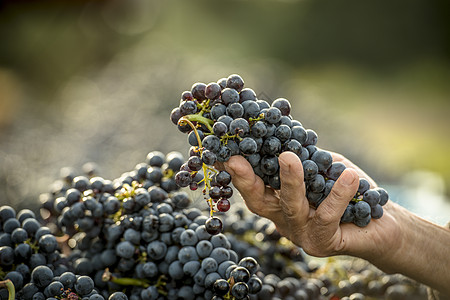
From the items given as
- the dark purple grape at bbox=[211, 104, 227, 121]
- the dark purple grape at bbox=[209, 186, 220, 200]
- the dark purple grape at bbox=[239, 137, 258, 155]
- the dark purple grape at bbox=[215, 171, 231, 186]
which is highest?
the dark purple grape at bbox=[211, 104, 227, 121]

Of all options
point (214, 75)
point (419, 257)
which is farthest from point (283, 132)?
point (214, 75)

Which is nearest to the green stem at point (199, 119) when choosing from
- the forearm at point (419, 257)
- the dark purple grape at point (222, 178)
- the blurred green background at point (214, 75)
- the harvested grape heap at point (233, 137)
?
the harvested grape heap at point (233, 137)

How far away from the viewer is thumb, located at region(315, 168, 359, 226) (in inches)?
35.3

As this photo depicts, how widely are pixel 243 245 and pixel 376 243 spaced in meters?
0.38

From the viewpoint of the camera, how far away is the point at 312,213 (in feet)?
3.36

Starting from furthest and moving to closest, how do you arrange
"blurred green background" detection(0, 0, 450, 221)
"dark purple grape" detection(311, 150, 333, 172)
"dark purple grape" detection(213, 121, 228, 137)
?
1. "blurred green background" detection(0, 0, 450, 221)
2. "dark purple grape" detection(311, 150, 333, 172)
3. "dark purple grape" detection(213, 121, 228, 137)

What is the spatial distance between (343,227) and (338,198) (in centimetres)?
18

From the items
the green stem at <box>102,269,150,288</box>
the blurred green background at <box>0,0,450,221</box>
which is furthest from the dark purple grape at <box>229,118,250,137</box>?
the blurred green background at <box>0,0,450,221</box>

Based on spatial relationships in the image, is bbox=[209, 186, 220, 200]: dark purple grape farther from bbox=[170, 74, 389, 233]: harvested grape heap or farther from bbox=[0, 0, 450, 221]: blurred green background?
bbox=[0, 0, 450, 221]: blurred green background

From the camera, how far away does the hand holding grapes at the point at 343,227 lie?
897mm

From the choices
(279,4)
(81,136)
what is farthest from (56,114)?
(279,4)

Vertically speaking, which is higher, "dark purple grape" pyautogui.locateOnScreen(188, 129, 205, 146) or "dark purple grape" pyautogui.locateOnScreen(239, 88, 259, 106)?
"dark purple grape" pyautogui.locateOnScreen(239, 88, 259, 106)

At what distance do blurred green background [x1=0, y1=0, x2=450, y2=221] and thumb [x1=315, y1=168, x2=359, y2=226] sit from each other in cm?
120

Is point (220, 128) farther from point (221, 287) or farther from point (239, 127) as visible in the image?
point (221, 287)
